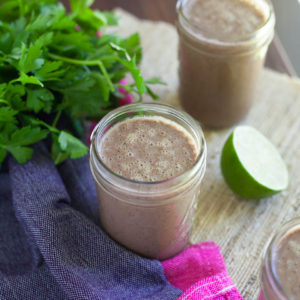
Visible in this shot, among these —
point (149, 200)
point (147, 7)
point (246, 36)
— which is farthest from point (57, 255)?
point (147, 7)

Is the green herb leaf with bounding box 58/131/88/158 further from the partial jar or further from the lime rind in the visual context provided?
the partial jar

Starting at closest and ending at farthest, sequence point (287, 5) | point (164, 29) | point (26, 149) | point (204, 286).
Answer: point (204, 286), point (26, 149), point (164, 29), point (287, 5)

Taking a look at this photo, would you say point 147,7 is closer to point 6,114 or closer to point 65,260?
point 6,114

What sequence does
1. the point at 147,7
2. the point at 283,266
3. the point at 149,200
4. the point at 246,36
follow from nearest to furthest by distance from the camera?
the point at 283,266
the point at 149,200
the point at 246,36
the point at 147,7

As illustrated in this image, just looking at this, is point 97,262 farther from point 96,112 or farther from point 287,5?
point 287,5

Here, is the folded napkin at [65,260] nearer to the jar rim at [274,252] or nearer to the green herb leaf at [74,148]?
the green herb leaf at [74,148]

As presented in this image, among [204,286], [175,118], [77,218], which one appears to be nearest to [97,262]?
[77,218]
